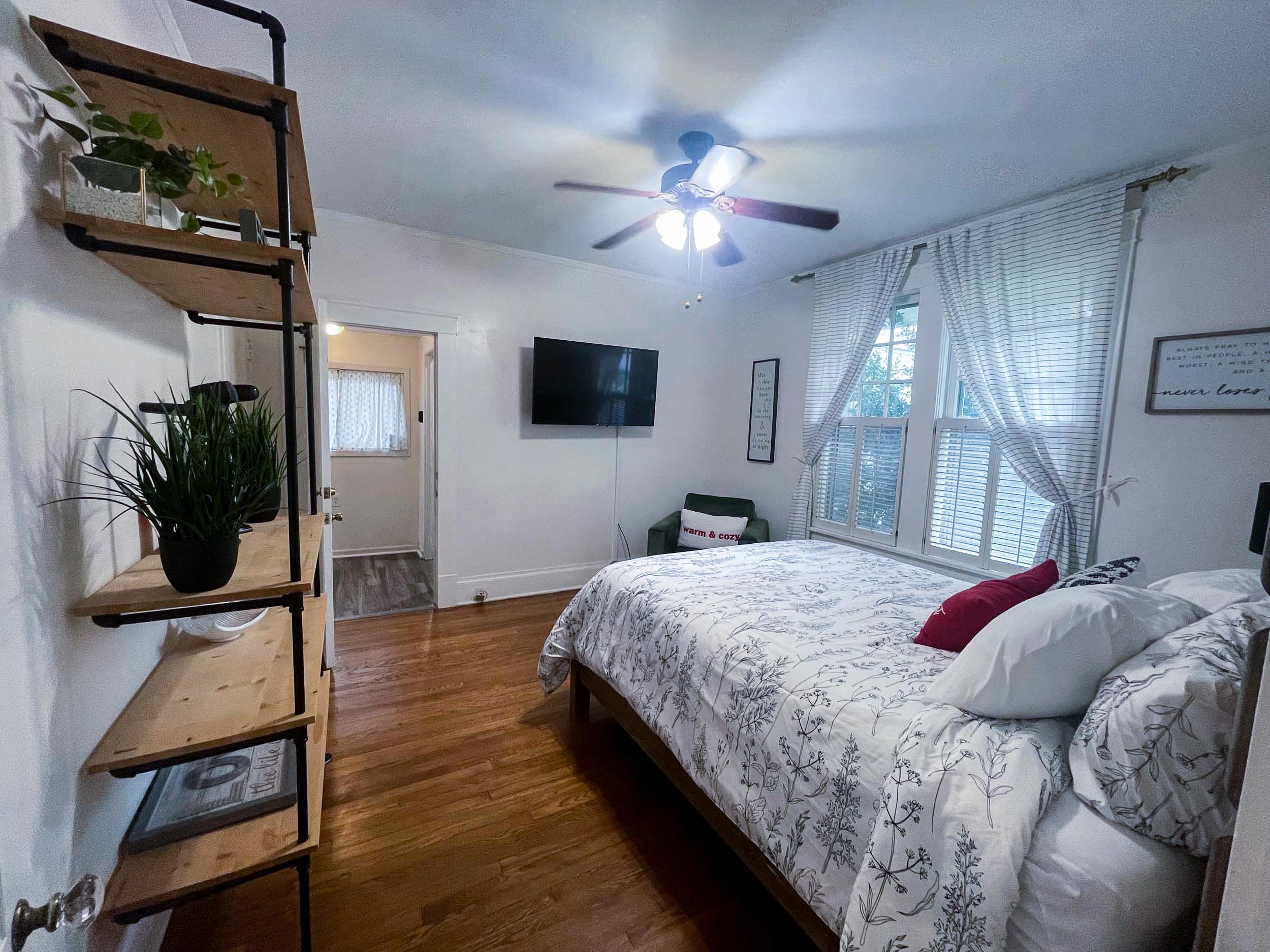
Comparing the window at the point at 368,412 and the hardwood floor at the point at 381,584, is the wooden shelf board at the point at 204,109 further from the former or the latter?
the window at the point at 368,412

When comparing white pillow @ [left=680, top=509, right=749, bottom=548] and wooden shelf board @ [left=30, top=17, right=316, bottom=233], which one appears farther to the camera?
white pillow @ [left=680, top=509, right=749, bottom=548]

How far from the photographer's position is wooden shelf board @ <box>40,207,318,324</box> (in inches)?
31.7

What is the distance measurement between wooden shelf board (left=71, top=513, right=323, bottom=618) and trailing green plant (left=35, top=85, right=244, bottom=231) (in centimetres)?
68

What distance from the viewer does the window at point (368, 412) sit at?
16.0 ft

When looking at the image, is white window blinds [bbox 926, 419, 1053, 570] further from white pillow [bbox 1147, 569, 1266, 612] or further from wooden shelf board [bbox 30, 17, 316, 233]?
wooden shelf board [bbox 30, 17, 316, 233]

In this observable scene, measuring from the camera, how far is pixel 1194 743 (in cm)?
81

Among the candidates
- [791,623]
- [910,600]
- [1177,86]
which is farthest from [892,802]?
[1177,86]

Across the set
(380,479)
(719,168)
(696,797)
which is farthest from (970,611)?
(380,479)

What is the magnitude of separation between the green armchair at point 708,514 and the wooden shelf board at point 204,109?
3.16 m

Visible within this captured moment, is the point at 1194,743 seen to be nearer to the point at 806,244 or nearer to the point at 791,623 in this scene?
the point at 791,623

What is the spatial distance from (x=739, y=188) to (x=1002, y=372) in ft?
5.49

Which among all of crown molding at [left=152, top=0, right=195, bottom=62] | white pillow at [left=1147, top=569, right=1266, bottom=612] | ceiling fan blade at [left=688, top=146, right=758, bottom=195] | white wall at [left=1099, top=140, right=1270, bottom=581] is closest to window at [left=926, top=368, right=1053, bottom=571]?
white wall at [left=1099, top=140, right=1270, bottom=581]

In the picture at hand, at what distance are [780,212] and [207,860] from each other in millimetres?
2642

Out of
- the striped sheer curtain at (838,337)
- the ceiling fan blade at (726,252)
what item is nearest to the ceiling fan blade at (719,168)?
the ceiling fan blade at (726,252)
